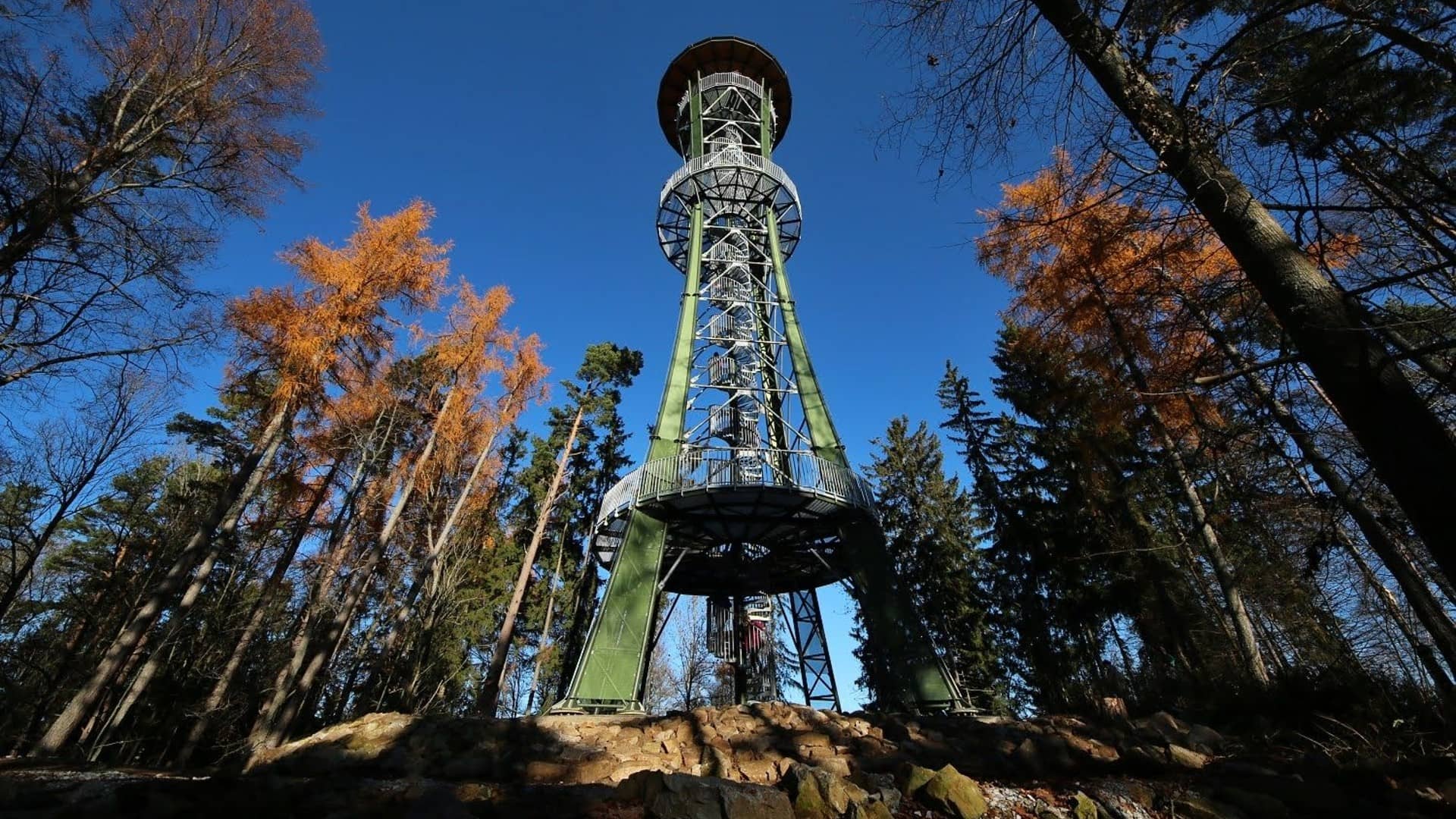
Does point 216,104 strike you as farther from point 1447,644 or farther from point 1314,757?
point 1447,644

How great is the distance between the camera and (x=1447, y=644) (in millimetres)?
5176

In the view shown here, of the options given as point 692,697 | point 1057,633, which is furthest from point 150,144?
point 692,697

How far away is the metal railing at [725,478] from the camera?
9.95 m

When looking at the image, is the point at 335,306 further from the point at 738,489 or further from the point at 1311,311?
the point at 1311,311

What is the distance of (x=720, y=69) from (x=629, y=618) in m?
17.9

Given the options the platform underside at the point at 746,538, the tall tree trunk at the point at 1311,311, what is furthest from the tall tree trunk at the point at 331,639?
the tall tree trunk at the point at 1311,311

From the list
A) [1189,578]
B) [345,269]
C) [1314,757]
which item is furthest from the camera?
[1189,578]

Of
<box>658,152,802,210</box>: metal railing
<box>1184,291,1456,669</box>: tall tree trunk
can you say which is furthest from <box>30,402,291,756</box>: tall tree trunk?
<box>1184,291,1456,669</box>: tall tree trunk

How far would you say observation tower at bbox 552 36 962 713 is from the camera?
31.0 ft

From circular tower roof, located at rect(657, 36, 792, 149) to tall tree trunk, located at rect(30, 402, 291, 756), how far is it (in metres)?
16.3

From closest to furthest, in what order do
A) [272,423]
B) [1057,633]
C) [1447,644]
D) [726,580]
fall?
[1447,644]
[272,423]
[726,580]
[1057,633]

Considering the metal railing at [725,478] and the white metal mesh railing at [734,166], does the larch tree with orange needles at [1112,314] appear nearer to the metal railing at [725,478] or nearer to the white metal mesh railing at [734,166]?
the metal railing at [725,478]

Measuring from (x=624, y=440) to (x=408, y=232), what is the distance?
11.9 m

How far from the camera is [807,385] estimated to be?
485 inches
